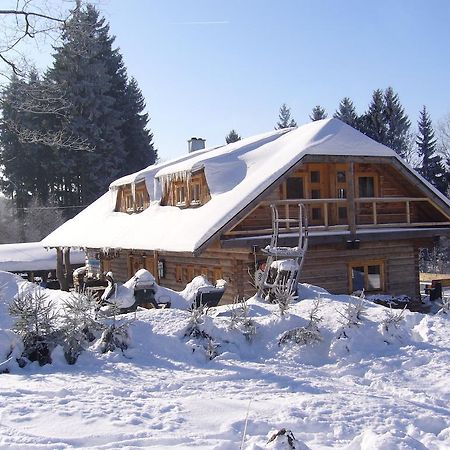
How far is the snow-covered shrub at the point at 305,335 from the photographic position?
8.57 metres

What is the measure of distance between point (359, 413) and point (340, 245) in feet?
36.0

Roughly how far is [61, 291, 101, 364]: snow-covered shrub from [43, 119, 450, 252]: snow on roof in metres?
4.88

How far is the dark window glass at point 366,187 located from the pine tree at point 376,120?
36346mm

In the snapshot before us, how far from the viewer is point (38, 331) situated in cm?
812

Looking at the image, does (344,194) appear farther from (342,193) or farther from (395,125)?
(395,125)

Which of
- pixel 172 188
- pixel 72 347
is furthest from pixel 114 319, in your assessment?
pixel 172 188

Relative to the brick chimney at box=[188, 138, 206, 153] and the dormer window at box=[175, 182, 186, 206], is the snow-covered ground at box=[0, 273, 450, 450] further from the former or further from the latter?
the brick chimney at box=[188, 138, 206, 153]

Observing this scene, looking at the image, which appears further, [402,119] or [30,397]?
[402,119]

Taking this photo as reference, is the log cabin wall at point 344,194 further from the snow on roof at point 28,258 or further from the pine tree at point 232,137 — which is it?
the pine tree at point 232,137

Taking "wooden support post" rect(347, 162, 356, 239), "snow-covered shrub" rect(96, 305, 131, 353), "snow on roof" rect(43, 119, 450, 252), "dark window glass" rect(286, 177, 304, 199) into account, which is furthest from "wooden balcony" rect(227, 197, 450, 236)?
"snow-covered shrub" rect(96, 305, 131, 353)

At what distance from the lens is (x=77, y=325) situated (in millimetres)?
8320

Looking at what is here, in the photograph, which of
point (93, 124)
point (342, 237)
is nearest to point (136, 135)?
point (93, 124)

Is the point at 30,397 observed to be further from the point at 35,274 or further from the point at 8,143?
the point at 8,143

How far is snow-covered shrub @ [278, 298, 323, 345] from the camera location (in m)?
8.57
